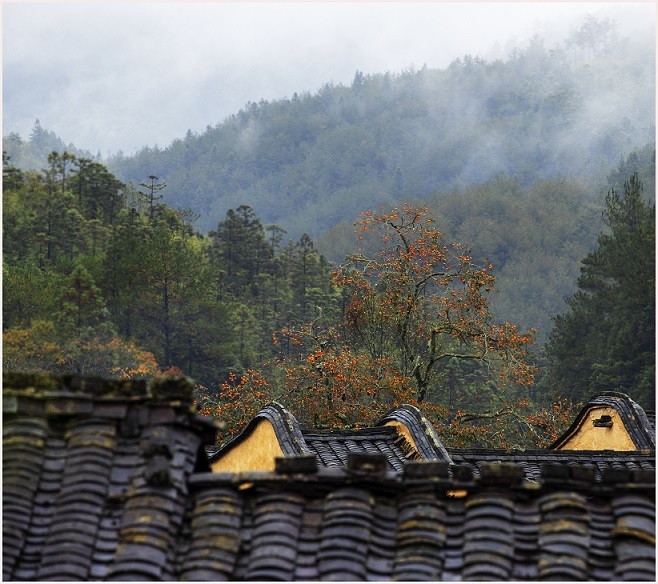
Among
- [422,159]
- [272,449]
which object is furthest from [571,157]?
[272,449]

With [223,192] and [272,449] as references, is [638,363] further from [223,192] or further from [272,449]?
[223,192]

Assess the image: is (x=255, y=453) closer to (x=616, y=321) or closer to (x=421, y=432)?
(x=421, y=432)

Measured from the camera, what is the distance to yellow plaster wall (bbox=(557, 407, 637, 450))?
1397 centimetres

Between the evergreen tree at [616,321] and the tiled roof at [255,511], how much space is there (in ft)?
120

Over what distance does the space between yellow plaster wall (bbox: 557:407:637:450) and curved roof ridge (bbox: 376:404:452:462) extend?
2.52m

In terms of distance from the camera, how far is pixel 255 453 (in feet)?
45.1

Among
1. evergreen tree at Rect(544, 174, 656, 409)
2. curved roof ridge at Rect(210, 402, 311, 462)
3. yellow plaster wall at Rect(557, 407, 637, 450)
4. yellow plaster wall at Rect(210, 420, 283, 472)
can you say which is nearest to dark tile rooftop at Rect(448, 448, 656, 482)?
yellow plaster wall at Rect(557, 407, 637, 450)

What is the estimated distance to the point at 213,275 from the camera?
61.0 m

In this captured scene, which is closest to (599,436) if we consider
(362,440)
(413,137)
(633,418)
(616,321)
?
(633,418)

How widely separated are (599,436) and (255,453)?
445cm

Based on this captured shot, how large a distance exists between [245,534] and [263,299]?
58313mm

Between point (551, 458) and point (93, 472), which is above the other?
point (551, 458)

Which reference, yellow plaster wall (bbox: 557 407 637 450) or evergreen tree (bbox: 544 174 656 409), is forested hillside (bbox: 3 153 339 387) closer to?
evergreen tree (bbox: 544 174 656 409)

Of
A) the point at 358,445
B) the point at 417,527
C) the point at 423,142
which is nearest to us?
the point at 417,527
